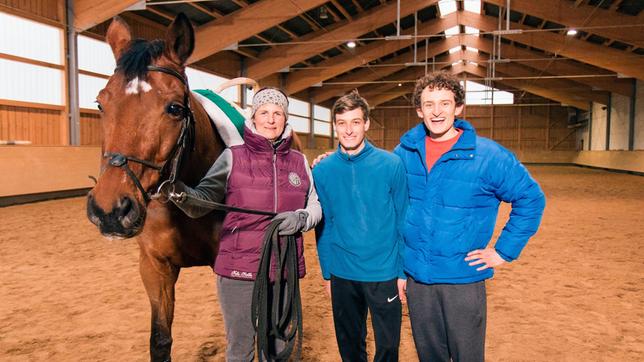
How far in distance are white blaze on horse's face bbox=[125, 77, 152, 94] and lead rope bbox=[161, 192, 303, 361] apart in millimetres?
379

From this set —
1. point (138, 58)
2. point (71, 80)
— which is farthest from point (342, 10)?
point (138, 58)

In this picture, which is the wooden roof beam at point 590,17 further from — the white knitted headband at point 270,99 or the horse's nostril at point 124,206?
the horse's nostril at point 124,206

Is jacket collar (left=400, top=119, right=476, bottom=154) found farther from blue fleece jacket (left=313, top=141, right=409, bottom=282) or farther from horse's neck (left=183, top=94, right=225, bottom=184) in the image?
horse's neck (left=183, top=94, right=225, bottom=184)

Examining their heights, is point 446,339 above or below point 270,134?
below

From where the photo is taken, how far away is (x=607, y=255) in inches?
197

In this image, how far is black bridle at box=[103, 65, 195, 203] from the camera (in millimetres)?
1430

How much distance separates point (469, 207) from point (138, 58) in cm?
135

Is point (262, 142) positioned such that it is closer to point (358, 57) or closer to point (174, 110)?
point (174, 110)

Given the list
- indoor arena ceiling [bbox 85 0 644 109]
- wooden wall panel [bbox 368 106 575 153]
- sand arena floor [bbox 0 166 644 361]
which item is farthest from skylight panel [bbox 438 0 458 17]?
wooden wall panel [bbox 368 106 575 153]

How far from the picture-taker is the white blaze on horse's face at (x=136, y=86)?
1.51 meters

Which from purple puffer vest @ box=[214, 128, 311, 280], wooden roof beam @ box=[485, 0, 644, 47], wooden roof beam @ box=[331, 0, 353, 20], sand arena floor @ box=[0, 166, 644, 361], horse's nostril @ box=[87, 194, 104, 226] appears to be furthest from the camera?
wooden roof beam @ box=[331, 0, 353, 20]

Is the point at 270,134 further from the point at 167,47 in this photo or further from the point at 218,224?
the point at 218,224

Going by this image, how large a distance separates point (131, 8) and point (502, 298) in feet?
31.7

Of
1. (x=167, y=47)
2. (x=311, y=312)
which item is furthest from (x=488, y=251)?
(x=311, y=312)
